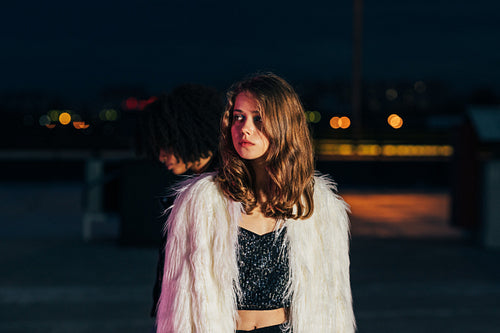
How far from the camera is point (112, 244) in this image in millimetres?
9312

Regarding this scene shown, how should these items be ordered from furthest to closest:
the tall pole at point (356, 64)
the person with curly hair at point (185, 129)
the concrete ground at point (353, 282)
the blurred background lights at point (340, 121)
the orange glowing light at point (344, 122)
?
the blurred background lights at point (340, 121), the orange glowing light at point (344, 122), the tall pole at point (356, 64), the concrete ground at point (353, 282), the person with curly hair at point (185, 129)

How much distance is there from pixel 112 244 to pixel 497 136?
6.03 metres

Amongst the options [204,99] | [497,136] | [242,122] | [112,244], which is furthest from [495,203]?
[242,122]

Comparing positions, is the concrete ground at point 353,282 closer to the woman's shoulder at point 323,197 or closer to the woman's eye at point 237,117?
the woman's shoulder at point 323,197

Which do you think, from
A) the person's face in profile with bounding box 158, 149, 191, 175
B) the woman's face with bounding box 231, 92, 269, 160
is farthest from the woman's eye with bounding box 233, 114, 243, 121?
the person's face in profile with bounding box 158, 149, 191, 175

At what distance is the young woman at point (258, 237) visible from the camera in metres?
2.13

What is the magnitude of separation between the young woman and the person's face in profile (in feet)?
2.31

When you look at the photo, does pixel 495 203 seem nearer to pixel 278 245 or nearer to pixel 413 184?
pixel 278 245

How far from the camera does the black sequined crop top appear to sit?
85.4 inches

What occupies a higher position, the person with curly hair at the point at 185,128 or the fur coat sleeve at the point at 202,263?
the person with curly hair at the point at 185,128

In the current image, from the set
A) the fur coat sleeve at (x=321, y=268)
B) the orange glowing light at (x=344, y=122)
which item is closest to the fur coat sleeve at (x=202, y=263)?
the fur coat sleeve at (x=321, y=268)

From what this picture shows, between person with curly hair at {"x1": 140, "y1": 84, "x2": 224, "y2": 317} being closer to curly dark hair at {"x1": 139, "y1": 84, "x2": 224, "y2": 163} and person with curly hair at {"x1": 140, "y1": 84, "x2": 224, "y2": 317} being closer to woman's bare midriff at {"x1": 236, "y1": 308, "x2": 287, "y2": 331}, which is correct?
curly dark hair at {"x1": 139, "y1": 84, "x2": 224, "y2": 163}

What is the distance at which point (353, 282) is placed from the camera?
23.3 feet

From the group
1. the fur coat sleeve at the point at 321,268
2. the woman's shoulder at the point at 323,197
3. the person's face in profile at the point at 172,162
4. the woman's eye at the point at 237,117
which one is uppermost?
the woman's eye at the point at 237,117
